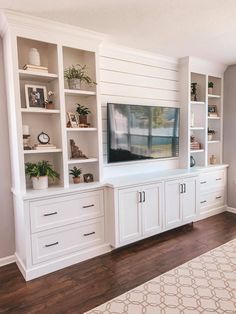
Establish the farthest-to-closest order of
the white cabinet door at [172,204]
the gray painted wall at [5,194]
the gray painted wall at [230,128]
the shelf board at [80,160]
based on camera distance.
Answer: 1. the gray painted wall at [230,128]
2. the white cabinet door at [172,204]
3. the shelf board at [80,160]
4. the gray painted wall at [5,194]

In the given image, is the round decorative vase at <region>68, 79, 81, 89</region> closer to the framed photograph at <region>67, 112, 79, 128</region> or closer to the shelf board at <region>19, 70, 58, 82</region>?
the shelf board at <region>19, 70, 58, 82</region>

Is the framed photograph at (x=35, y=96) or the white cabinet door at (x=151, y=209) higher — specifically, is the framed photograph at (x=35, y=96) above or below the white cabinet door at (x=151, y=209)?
above

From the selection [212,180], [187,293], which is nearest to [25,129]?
[187,293]

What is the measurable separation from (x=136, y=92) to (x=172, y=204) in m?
1.68

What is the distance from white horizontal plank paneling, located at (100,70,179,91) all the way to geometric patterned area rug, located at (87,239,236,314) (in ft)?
7.98

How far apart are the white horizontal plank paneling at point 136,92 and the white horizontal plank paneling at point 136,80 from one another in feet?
0.16

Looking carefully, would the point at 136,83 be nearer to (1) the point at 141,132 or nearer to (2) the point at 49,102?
(1) the point at 141,132

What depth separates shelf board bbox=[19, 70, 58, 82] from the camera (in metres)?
2.53

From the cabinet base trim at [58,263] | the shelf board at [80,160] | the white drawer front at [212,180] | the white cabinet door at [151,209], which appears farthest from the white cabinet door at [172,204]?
the shelf board at [80,160]

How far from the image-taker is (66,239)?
2.73m

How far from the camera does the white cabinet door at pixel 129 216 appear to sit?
9.78 feet

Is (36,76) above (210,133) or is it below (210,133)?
above

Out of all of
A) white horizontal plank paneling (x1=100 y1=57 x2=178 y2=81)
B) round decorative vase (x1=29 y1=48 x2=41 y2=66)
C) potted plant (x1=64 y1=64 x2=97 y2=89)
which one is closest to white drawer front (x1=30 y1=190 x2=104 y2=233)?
potted plant (x1=64 y1=64 x2=97 y2=89)

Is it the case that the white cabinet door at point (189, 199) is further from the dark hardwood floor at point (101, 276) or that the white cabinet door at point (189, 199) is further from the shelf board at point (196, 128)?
the shelf board at point (196, 128)
